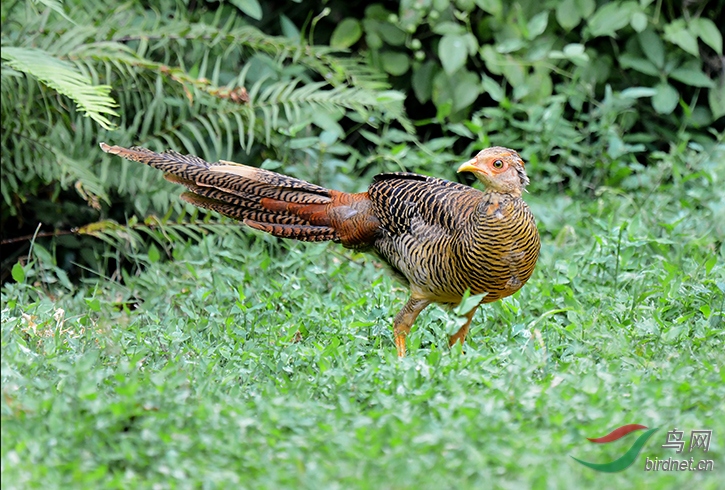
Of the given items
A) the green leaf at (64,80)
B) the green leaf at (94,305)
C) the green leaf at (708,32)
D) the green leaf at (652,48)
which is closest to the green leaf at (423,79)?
the green leaf at (652,48)

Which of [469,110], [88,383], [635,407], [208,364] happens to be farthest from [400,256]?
[469,110]

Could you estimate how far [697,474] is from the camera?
2.93 m

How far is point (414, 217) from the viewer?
4.50 m

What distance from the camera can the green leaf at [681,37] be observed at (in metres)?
6.97

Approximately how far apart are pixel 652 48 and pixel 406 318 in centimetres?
392

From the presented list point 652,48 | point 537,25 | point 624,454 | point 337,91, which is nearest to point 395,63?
point 537,25

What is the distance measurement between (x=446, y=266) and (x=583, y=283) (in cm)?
133

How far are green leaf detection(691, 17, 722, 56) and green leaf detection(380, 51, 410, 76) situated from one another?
7.33ft

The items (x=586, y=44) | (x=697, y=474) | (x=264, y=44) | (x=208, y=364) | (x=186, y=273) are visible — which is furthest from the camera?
(x=586, y=44)

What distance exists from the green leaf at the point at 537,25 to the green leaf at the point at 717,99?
1.54 meters

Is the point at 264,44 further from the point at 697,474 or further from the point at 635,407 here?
the point at 697,474

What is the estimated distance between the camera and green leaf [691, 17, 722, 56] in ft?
23.0

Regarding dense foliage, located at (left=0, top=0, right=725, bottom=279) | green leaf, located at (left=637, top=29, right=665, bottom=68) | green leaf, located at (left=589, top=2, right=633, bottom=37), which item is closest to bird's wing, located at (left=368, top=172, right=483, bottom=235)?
dense foliage, located at (left=0, top=0, right=725, bottom=279)

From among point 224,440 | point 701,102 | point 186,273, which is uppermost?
point 701,102
